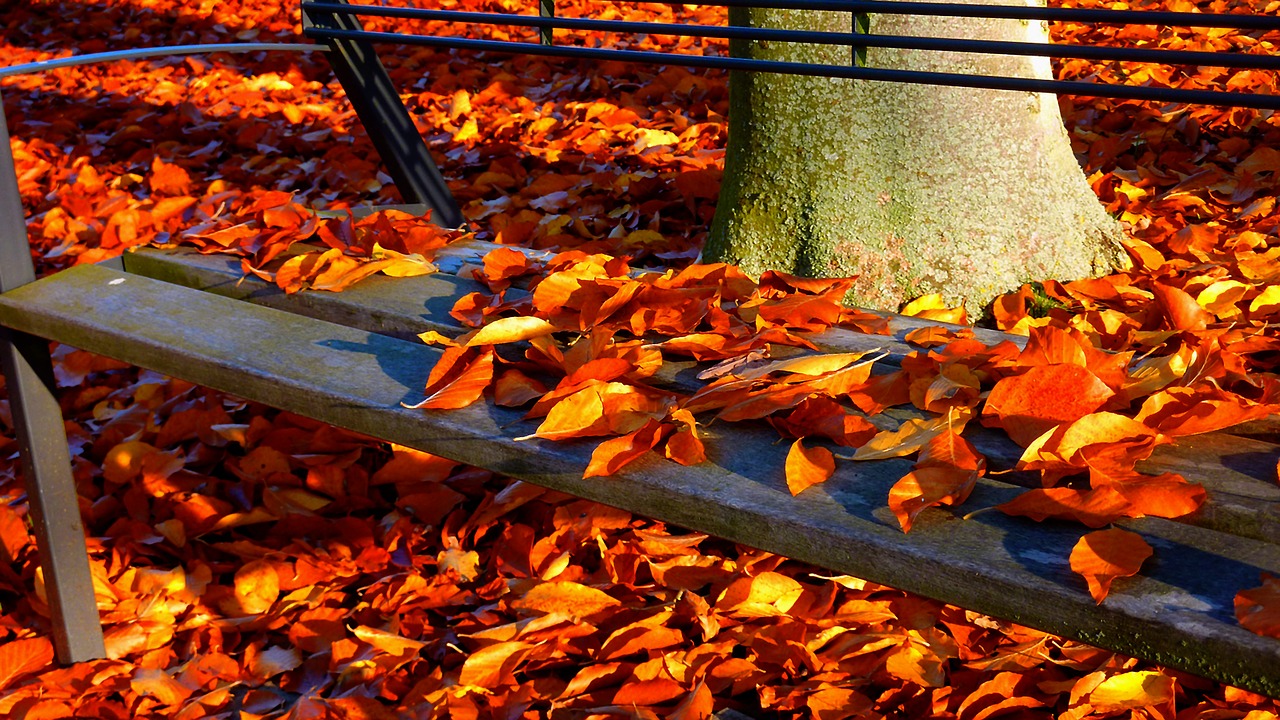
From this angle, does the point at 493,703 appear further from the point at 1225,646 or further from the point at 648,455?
the point at 1225,646

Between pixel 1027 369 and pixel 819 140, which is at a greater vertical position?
pixel 819 140

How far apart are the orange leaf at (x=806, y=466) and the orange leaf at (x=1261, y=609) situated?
1.24 feet

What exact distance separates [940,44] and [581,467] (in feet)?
2.50

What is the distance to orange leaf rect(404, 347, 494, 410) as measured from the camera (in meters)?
1.26

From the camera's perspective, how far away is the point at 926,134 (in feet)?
6.85

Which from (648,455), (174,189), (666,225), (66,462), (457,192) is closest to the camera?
(648,455)

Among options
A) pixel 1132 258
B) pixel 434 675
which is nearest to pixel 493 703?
pixel 434 675

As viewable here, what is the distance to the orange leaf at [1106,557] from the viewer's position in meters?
0.86

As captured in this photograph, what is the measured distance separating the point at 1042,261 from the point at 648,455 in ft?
4.38

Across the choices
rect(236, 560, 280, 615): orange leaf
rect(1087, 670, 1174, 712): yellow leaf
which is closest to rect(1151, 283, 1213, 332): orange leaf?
rect(1087, 670, 1174, 712): yellow leaf

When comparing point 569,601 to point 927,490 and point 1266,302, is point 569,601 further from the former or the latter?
point 1266,302

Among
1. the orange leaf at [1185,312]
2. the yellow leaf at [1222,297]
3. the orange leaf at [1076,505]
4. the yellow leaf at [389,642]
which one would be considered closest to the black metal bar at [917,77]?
the orange leaf at [1185,312]

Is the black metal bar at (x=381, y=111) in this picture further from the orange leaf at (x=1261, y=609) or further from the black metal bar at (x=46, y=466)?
Result: the orange leaf at (x=1261, y=609)

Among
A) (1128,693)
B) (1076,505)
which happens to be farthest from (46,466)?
(1128,693)
